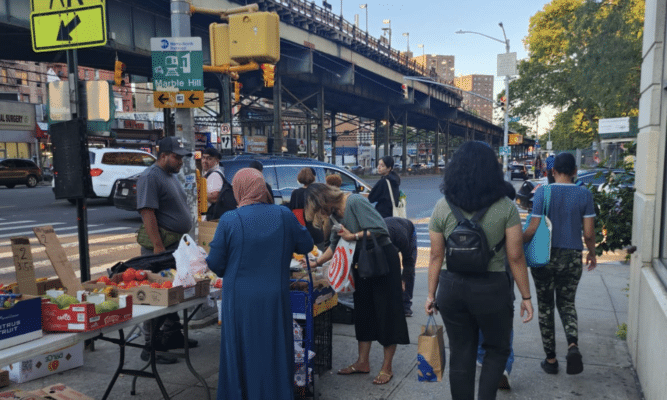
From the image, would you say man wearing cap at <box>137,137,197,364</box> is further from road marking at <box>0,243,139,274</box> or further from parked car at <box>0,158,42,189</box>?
parked car at <box>0,158,42,189</box>

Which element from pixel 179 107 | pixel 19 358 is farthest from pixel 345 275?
pixel 179 107

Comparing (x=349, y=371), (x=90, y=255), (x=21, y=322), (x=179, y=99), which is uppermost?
(x=179, y=99)

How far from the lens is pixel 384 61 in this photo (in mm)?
44812

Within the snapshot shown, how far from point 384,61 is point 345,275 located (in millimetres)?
42331

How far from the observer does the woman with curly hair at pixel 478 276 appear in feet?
11.0

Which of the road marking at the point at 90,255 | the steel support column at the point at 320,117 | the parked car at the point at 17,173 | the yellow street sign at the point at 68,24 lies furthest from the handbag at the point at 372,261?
the steel support column at the point at 320,117

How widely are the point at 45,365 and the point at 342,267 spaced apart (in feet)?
9.03

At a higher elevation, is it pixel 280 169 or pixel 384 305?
pixel 280 169

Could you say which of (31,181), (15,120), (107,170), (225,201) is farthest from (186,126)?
(15,120)

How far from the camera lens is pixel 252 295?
3523 millimetres

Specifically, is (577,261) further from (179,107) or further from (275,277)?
(179,107)

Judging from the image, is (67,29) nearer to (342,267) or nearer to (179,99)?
(179,99)

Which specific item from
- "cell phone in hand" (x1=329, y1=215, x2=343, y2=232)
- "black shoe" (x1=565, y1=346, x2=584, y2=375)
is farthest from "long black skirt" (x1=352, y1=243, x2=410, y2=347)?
"black shoe" (x1=565, y1=346, x2=584, y2=375)

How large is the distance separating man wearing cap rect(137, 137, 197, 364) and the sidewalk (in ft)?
1.18
